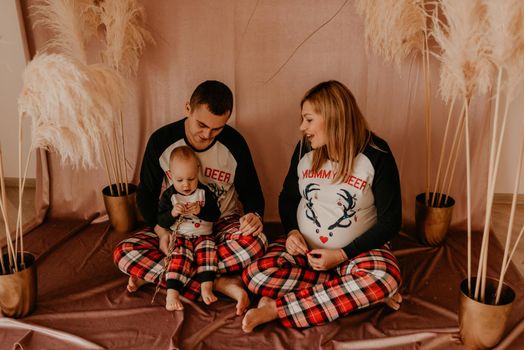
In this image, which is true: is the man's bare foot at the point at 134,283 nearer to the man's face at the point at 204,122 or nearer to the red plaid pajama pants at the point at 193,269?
the red plaid pajama pants at the point at 193,269

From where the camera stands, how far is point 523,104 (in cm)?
251

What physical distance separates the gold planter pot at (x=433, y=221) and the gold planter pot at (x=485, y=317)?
0.70 m

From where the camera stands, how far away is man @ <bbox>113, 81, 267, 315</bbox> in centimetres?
186

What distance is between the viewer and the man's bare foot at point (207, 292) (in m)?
1.81

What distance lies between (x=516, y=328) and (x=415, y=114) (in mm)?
1131

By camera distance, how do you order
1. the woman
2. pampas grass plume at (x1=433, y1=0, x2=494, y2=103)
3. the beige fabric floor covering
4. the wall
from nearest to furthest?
pampas grass plume at (x1=433, y1=0, x2=494, y2=103) < the beige fabric floor covering < the woman < the wall

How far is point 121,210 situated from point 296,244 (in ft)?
3.42

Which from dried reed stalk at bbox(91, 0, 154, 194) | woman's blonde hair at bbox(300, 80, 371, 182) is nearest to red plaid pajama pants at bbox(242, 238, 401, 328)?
woman's blonde hair at bbox(300, 80, 371, 182)

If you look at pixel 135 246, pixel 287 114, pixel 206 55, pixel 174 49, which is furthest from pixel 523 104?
pixel 135 246

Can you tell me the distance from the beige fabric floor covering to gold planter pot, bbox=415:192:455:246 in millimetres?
165

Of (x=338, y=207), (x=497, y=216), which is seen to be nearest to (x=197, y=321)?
(x=338, y=207)

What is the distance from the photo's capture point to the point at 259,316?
5.49ft

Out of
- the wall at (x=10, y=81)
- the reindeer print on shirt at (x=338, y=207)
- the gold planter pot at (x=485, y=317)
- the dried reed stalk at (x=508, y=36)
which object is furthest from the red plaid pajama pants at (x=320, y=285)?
the wall at (x=10, y=81)

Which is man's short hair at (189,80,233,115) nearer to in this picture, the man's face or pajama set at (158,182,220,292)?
the man's face
